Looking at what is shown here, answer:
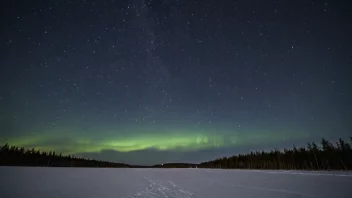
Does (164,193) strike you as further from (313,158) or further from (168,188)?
(313,158)

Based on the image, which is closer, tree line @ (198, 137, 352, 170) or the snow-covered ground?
the snow-covered ground

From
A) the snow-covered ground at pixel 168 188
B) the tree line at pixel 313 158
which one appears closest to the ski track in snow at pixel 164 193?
the snow-covered ground at pixel 168 188

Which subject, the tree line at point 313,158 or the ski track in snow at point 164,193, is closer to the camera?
the ski track in snow at point 164,193

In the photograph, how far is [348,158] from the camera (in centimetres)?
5816

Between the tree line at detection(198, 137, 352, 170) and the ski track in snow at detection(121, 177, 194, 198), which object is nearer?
the ski track in snow at detection(121, 177, 194, 198)

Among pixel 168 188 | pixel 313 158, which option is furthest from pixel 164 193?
pixel 313 158

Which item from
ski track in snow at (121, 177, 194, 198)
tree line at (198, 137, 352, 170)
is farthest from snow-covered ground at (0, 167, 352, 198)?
tree line at (198, 137, 352, 170)

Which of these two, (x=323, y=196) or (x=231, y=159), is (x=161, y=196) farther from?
(x=231, y=159)

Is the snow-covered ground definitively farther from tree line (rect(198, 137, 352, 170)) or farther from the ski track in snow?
tree line (rect(198, 137, 352, 170))

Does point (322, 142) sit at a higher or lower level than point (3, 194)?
higher

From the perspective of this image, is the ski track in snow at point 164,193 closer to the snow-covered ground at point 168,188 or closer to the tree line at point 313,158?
the snow-covered ground at point 168,188

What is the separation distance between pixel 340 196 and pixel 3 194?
11500 millimetres

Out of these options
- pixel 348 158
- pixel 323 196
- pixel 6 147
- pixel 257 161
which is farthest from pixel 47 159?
pixel 323 196

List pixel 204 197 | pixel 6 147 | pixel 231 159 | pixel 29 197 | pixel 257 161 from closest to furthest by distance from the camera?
pixel 29 197 → pixel 204 197 → pixel 6 147 → pixel 257 161 → pixel 231 159
